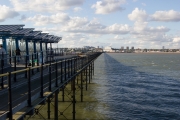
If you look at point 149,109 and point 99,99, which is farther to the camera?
point 99,99

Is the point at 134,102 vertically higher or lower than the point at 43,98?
lower

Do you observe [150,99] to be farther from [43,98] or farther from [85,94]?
[43,98]

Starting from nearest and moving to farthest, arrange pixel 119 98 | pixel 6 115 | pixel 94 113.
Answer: pixel 6 115
pixel 94 113
pixel 119 98

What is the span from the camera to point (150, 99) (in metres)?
25.7

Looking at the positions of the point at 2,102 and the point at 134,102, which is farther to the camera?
the point at 134,102

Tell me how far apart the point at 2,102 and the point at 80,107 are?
13.6 metres

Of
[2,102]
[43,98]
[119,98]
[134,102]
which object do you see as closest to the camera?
[2,102]

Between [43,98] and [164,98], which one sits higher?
[43,98]

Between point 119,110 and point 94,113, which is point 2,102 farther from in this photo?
point 119,110

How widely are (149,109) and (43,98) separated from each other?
49.6 feet

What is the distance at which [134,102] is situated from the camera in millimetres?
24281

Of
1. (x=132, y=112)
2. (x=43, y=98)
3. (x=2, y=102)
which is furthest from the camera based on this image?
Answer: (x=132, y=112)

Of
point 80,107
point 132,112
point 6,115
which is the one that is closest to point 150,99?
point 132,112

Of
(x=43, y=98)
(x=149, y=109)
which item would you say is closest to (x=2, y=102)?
(x=43, y=98)
